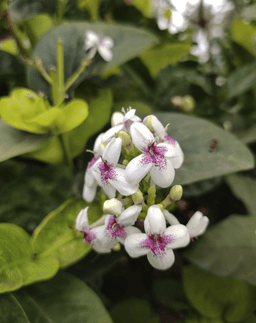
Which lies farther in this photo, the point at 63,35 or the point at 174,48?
the point at 174,48

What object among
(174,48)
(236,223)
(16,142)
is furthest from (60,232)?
(174,48)

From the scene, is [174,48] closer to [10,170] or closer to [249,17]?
[249,17]

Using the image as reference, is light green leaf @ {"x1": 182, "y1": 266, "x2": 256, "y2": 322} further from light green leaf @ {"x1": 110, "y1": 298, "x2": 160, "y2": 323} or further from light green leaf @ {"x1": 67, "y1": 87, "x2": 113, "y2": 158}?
light green leaf @ {"x1": 67, "y1": 87, "x2": 113, "y2": 158}

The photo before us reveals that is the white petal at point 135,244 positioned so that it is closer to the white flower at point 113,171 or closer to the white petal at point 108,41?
the white flower at point 113,171

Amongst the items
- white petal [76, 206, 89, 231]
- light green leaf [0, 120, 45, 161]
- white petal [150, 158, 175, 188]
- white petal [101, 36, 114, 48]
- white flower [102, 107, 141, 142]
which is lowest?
white petal [76, 206, 89, 231]

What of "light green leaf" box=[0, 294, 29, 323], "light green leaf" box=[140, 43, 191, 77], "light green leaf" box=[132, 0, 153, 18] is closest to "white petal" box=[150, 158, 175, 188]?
"light green leaf" box=[0, 294, 29, 323]

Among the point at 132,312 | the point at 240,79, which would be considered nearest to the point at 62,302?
the point at 132,312

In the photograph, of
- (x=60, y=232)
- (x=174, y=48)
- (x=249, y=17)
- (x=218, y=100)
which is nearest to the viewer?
(x=60, y=232)
